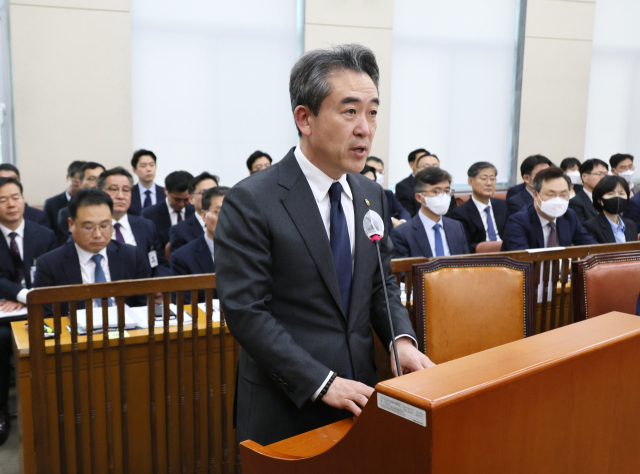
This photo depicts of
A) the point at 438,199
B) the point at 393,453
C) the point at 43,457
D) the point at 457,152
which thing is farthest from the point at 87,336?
the point at 457,152

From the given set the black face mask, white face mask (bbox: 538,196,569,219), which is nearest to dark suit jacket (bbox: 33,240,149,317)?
white face mask (bbox: 538,196,569,219)

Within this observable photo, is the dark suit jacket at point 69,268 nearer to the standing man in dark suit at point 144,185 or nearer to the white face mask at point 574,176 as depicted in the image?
the standing man in dark suit at point 144,185

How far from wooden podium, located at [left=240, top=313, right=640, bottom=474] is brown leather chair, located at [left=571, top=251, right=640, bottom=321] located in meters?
1.15

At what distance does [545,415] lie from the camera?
943 mm

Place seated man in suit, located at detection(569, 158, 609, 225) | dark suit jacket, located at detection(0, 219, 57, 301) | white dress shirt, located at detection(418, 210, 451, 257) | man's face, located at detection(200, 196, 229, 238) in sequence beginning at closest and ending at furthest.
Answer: dark suit jacket, located at detection(0, 219, 57, 301)
man's face, located at detection(200, 196, 229, 238)
white dress shirt, located at detection(418, 210, 451, 257)
seated man in suit, located at detection(569, 158, 609, 225)

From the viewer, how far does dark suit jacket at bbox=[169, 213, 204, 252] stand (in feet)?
14.1

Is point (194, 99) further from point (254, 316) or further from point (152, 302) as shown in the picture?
point (254, 316)

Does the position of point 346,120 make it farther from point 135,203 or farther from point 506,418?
point 135,203

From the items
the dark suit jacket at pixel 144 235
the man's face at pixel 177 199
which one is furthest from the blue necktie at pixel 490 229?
the dark suit jacket at pixel 144 235

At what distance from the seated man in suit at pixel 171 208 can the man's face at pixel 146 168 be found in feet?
2.48

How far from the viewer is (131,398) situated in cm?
225

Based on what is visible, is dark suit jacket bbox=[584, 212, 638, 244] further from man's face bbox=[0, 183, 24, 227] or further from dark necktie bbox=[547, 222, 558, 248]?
man's face bbox=[0, 183, 24, 227]

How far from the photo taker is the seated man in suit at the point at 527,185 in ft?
19.3

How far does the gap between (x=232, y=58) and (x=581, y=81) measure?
16.2 feet
